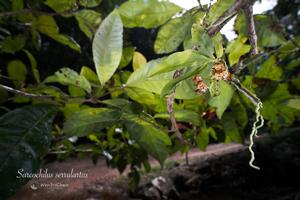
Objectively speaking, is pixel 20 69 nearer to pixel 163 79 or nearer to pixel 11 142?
pixel 11 142

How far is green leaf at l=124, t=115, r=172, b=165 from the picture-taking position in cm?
63

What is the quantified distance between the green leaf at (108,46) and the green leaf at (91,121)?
0.11 meters

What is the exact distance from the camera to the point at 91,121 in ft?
1.98

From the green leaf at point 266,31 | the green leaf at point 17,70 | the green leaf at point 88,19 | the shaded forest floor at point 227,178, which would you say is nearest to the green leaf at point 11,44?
the green leaf at point 17,70

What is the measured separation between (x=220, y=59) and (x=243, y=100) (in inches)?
20.9

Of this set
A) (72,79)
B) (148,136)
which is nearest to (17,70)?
(72,79)

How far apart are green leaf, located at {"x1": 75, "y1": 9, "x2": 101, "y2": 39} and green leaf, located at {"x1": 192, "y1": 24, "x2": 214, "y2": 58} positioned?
635 millimetres

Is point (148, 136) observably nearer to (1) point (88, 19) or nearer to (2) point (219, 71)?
(2) point (219, 71)

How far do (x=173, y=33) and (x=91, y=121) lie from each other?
0.27 meters

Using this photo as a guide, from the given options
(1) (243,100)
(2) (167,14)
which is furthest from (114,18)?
(1) (243,100)

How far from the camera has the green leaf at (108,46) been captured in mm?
521

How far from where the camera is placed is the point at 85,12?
946 mm

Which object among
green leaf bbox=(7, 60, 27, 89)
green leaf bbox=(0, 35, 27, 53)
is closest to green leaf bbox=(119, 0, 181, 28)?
green leaf bbox=(7, 60, 27, 89)

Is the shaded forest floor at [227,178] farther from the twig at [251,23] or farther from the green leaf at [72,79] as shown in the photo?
the twig at [251,23]
